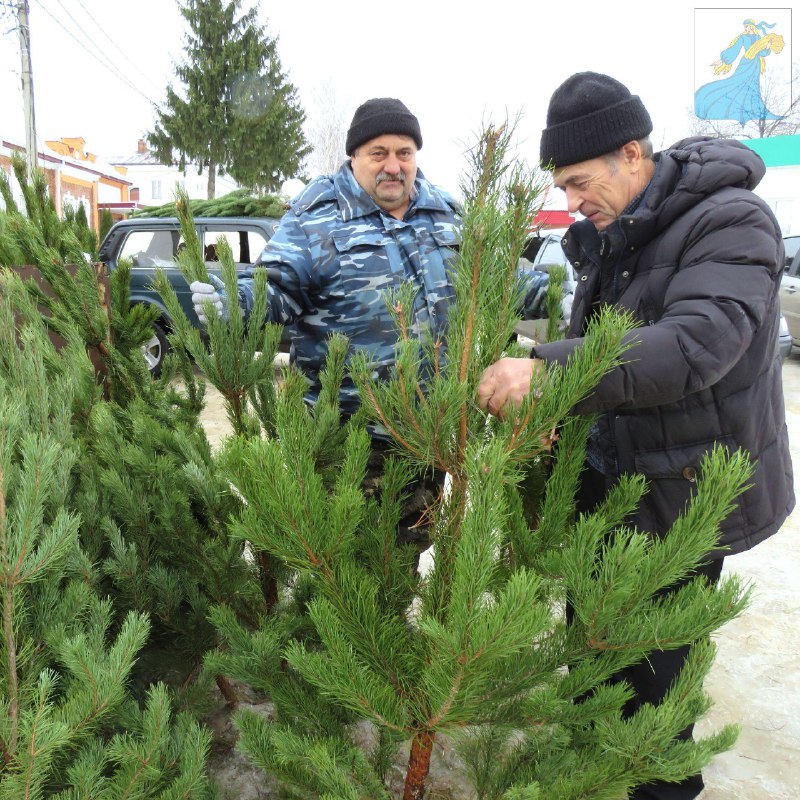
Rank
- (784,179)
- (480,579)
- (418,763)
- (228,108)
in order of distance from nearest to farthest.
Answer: (480,579) → (418,763) → (784,179) → (228,108)

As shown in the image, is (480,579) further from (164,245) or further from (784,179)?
(784,179)

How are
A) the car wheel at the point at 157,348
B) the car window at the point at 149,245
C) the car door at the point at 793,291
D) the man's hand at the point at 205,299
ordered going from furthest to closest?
the car door at the point at 793,291, the car window at the point at 149,245, the car wheel at the point at 157,348, the man's hand at the point at 205,299

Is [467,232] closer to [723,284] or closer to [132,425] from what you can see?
[723,284]

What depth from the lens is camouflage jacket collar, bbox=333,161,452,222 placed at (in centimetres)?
235

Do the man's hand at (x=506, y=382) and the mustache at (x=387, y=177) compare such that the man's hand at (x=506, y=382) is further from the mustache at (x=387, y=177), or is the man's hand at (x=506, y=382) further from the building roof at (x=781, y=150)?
the building roof at (x=781, y=150)

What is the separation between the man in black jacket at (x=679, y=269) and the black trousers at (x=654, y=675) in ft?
0.50

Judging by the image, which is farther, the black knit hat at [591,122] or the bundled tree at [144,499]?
the bundled tree at [144,499]

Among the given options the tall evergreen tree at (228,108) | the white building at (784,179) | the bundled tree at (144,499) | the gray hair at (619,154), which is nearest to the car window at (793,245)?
the white building at (784,179)

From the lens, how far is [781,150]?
53.1ft

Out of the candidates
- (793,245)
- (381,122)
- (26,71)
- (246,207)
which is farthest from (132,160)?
(381,122)

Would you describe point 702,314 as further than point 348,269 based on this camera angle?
No

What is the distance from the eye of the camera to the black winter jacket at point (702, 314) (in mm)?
1237

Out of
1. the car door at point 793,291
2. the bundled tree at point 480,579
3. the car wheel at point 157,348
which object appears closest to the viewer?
the bundled tree at point 480,579

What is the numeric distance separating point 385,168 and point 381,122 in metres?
0.15
